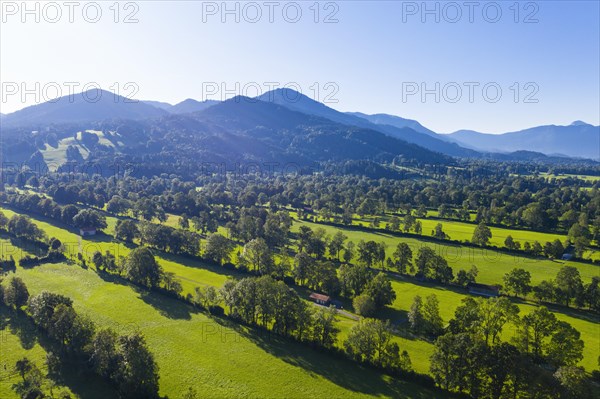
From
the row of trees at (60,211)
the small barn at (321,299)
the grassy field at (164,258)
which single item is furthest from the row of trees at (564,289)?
the row of trees at (60,211)

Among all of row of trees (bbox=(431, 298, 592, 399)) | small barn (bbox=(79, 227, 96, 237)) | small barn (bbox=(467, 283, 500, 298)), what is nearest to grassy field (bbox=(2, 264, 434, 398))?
row of trees (bbox=(431, 298, 592, 399))

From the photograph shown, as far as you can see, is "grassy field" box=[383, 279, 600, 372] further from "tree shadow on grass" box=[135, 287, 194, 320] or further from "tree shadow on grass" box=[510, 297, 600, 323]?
"tree shadow on grass" box=[135, 287, 194, 320]

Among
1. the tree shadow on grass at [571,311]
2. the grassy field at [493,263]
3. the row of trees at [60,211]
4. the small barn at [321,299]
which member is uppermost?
the row of trees at [60,211]

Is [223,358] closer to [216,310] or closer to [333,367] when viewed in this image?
[216,310]

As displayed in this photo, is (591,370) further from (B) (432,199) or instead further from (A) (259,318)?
(B) (432,199)

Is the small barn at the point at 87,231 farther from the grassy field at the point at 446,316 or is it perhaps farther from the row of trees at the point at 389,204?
the grassy field at the point at 446,316

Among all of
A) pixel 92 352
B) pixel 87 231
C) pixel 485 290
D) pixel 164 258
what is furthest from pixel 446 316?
pixel 87 231

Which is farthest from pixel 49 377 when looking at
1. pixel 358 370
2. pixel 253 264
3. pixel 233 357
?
pixel 253 264
